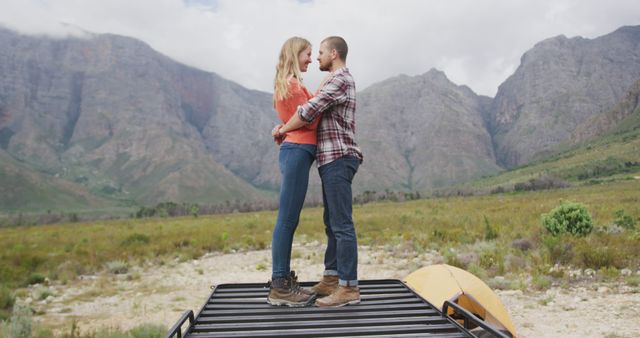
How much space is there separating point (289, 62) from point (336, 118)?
77cm

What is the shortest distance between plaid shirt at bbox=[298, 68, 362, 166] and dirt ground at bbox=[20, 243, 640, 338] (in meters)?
5.12

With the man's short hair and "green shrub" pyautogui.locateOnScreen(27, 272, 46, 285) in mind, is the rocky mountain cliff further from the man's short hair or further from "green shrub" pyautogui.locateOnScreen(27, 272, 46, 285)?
the man's short hair

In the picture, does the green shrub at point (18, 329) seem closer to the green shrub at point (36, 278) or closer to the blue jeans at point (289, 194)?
the blue jeans at point (289, 194)

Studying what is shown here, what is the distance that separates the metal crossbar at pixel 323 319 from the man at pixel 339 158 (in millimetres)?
309

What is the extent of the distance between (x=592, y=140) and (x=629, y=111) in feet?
56.9

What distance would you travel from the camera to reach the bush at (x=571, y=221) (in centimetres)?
1584

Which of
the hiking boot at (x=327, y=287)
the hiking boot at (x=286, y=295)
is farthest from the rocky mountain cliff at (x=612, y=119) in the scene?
the hiking boot at (x=286, y=295)

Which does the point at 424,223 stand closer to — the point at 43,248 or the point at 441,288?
the point at 43,248

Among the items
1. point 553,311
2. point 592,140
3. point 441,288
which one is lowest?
point 553,311

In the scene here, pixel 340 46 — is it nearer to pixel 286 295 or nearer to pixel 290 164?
pixel 290 164

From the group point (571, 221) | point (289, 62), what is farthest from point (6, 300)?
point (571, 221)

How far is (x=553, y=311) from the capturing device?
884 cm

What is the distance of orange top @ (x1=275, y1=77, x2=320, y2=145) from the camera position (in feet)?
15.3

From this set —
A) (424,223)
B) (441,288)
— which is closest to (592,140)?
(424,223)
